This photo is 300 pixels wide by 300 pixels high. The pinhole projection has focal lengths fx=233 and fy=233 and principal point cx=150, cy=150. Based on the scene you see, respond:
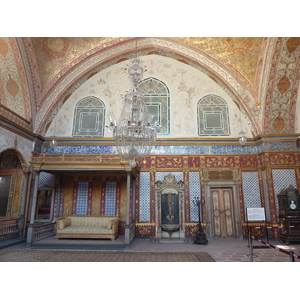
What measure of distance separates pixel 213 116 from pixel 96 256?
7.07 m

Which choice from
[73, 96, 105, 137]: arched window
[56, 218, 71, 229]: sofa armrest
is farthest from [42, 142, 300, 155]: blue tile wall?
[56, 218, 71, 229]: sofa armrest

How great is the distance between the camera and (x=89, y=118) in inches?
394

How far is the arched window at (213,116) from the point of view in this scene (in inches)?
385

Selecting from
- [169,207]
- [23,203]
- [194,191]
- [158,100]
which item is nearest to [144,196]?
[169,207]

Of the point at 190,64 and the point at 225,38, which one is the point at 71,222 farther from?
the point at 225,38

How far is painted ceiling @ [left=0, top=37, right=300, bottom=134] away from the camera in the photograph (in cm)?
830

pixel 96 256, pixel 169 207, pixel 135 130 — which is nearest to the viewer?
pixel 135 130

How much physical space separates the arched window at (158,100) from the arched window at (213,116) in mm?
1392

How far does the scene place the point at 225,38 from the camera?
874cm

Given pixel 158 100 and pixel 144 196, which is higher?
pixel 158 100

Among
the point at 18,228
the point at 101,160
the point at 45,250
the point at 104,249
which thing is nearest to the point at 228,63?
the point at 101,160

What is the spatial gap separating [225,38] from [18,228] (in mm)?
10182

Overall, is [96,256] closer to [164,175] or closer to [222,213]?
[164,175]

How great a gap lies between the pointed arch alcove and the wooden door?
126 cm
